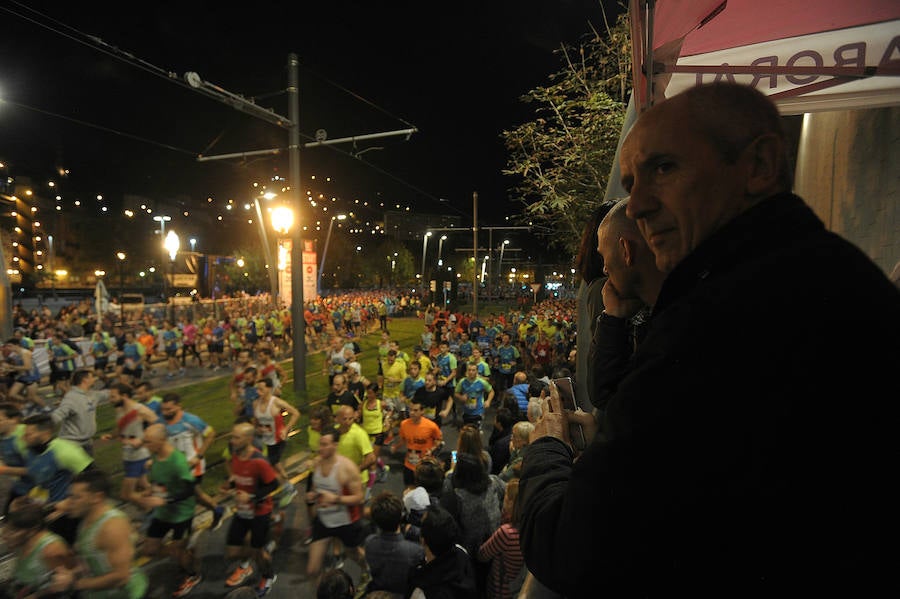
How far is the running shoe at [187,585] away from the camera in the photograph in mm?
5493

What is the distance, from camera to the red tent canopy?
2.72m

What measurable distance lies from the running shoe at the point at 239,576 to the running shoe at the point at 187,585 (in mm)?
345

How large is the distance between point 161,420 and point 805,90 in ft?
27.9

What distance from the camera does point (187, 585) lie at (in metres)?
5.57

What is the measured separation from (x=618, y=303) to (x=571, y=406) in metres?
0.42

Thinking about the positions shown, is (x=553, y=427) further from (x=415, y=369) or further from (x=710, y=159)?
(x=415, y=369)

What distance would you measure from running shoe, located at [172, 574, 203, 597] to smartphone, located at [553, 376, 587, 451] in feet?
19.3

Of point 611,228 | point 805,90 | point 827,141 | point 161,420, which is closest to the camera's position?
point 611,228

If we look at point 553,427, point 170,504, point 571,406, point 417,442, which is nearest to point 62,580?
point 170,504

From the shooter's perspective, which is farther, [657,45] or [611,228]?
[657,45]

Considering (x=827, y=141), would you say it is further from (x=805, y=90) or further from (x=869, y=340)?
(x=869, y=340)

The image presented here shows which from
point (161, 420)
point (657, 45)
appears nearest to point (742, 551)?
point (657, 45)

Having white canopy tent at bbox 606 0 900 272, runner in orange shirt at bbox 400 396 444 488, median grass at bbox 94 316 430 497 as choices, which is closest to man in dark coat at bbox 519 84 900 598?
white canopy tent at bbox 606 0 900 272

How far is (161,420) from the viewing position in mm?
7332
